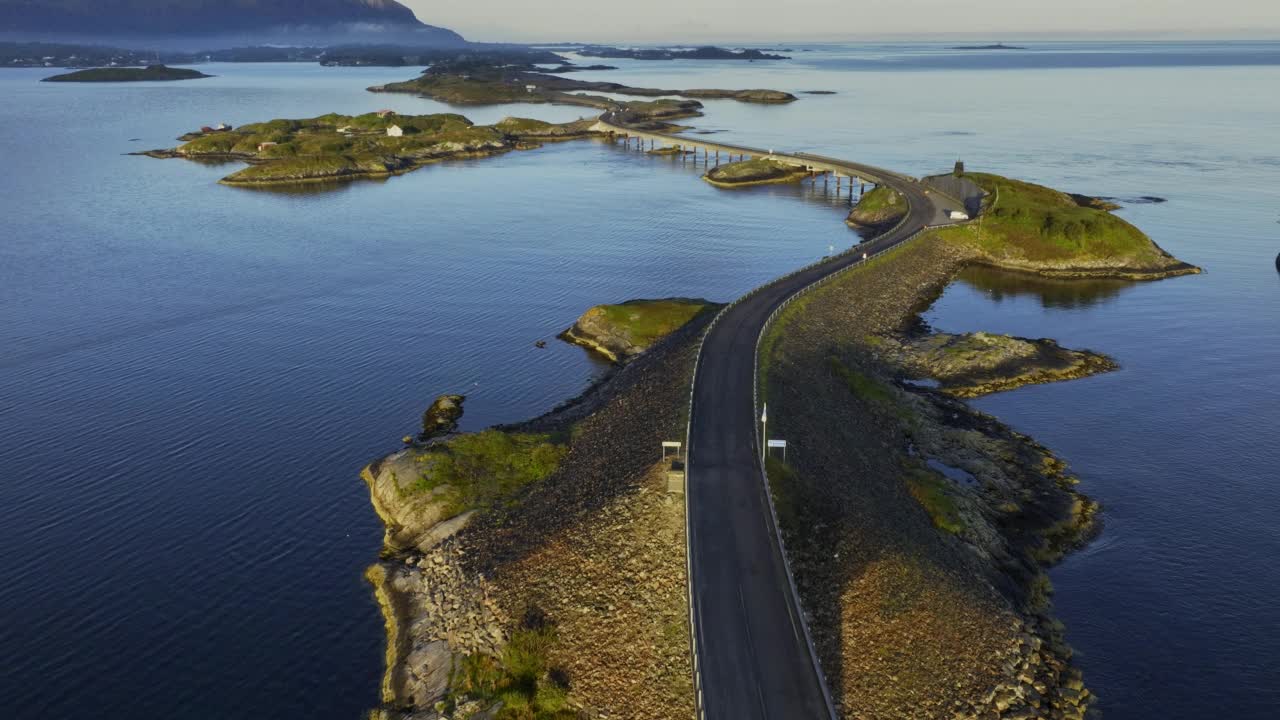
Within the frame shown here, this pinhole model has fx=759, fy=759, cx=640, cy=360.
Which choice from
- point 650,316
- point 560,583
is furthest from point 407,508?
point 650,316

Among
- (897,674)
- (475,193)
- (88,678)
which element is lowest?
(88,678)

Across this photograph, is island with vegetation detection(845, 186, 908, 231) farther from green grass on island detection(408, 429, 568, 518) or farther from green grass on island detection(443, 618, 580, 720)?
green grass on island detection(443, 618, 580, 720)

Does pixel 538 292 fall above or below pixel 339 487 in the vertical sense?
above

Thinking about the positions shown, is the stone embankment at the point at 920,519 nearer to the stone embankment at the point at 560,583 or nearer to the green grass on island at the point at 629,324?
the stone embankment at the point at 560,583

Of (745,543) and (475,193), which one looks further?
(475,193)

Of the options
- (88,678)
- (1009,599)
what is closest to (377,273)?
(88,678)

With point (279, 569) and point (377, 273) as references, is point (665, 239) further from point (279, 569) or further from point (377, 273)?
point (279, 569)

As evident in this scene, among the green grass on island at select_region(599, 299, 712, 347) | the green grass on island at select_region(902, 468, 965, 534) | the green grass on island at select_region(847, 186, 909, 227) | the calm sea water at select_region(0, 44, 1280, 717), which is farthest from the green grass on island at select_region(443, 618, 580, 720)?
the green grass on island at select_region(847, 186, 909, 227)

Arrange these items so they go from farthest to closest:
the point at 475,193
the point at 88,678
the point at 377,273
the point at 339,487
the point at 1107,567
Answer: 1. the point at 475,193
2. the point at 377,273
3. the point at 339,487
4. the point at 1107,567
5. the point at 88,678
